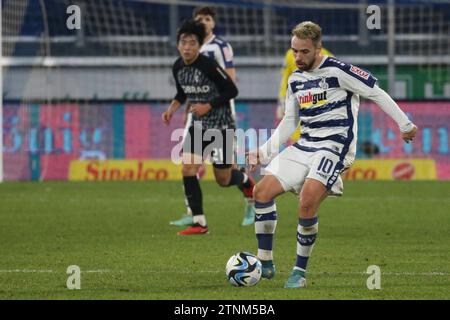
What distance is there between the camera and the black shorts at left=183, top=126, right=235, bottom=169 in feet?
38.3

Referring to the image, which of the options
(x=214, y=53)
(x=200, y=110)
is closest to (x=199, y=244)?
(x=200, y=110)

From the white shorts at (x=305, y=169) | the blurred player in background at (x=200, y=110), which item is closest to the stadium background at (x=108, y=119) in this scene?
the blurred player in background at (x=200, y=110)

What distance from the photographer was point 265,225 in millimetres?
7996

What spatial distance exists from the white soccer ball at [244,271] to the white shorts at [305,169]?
1.76ft

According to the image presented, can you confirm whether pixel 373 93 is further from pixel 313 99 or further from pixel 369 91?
pixel 313 99

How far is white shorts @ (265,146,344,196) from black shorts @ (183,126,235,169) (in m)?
3.66

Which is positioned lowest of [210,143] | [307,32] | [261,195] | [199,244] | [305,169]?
[199,244]

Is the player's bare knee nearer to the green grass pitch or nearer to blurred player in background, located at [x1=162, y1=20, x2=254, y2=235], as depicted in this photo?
the green grass pitch

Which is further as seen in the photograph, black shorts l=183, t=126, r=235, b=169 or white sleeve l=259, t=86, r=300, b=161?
black shorts l=183, t=126, r=235, b=169

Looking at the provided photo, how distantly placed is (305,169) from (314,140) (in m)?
0.21

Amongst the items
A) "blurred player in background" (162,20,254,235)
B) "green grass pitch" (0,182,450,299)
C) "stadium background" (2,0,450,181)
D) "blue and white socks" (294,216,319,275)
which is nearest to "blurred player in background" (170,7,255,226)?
"green grass pitch" (0,182,450,299)

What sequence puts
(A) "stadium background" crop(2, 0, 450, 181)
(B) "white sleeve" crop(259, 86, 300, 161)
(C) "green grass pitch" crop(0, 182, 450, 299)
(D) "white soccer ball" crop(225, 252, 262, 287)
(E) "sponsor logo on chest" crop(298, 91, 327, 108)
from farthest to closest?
1. (A) "stadium background" crop(2, 0, 450, 181)
2. (B) "white sleeve" crop(259, 86, 300, 161)
3. (E) "sponsor logo on chest" crop(298, 91, 327, 108)
4. (D) "white soccer ball" crop(225, 252, 262, 287)
5. (C) "green grass pitch" crop(0, 182, 450, 299)

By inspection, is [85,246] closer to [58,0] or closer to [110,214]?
[110,214]

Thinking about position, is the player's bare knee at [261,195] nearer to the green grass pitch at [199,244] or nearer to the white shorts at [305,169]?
the white shorts at [305,169]
